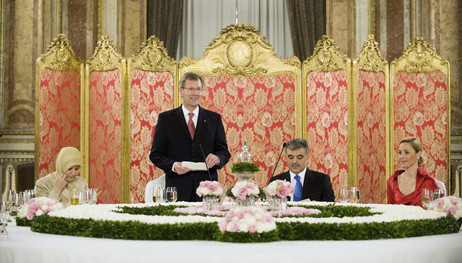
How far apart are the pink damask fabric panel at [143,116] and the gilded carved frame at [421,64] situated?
231 cm

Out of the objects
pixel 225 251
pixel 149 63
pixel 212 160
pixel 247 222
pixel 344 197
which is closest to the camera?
pixel 225 251

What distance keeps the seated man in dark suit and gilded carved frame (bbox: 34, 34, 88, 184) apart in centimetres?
288

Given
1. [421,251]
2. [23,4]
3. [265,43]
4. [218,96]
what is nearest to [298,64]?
[265,43]

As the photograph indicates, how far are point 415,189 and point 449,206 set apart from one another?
4.42 feet

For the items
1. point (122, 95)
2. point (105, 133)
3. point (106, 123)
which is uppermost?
point (122, 95)

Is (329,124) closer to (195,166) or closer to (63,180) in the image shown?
(195,166)

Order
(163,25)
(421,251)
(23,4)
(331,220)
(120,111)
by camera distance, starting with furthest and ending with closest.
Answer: (163,25) < (23,4) < (120,111) < (331,220) < (421,251)

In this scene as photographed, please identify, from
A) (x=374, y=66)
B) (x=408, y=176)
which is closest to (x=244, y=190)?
(x=408, y=176)

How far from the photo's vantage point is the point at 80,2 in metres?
8.57

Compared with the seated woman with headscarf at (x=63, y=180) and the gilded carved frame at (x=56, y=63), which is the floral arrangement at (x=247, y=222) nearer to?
the seated woman with headscarf at (x=63, y=180)

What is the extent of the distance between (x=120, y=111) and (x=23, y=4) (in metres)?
2.59

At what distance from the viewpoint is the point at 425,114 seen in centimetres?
663

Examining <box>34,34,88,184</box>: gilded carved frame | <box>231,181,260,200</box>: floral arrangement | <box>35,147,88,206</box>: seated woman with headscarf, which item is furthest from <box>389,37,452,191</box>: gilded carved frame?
<box>231,181,260,200</box>: floral arrangement

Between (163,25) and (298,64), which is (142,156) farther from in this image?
(163,25)
